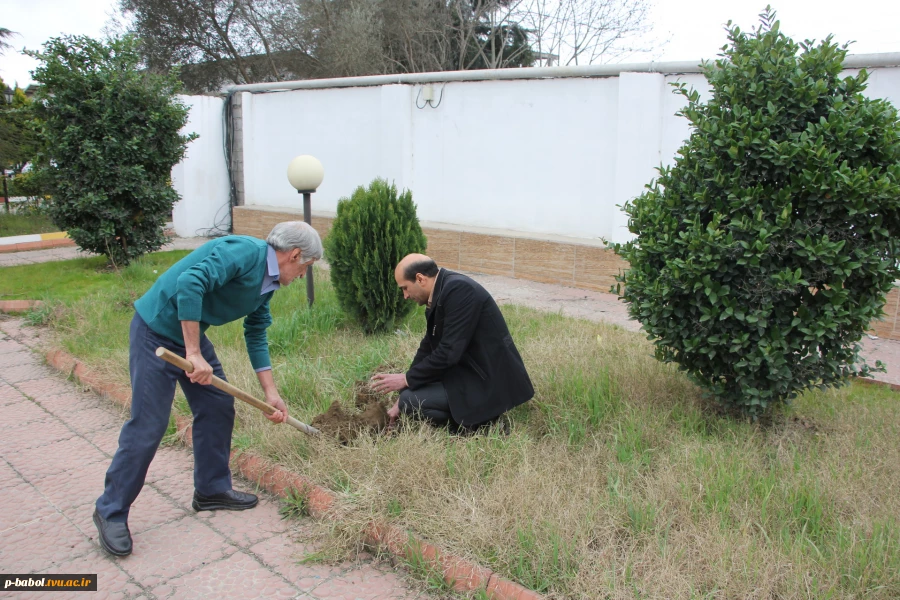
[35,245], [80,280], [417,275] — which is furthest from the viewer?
[35,245]

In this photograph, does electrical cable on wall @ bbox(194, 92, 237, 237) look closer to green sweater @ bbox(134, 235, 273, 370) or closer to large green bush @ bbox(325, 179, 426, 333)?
large green bush @ bbox(325, 179, 426, 333)

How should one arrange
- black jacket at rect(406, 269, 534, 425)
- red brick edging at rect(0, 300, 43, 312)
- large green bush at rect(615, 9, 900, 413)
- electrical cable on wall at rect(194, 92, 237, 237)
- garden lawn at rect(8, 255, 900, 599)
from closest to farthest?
garden lawn at rect(8, 255, 900, 599)
large green bush at rect(615, 9, 900, 413)
black jacket at rect(406, 269, 534, 425)
red brick edging at rect(0, 300, 43, 312)
electrical cable on wall at rect(194, 92, 237, 237)

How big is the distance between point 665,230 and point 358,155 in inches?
301

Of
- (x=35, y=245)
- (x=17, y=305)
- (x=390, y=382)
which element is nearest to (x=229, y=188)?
(x=35, y=245)

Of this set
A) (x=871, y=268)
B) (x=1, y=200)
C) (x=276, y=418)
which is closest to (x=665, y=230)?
(x=871, y=268)

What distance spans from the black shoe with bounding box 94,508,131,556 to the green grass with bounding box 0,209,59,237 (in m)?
11.3

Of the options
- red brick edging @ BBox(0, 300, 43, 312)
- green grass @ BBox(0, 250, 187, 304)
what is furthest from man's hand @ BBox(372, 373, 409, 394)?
red brick edging @ BBox(0, 300, 43, 312)

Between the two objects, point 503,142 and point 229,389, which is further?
point 503,142

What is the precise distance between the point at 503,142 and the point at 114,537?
23.1 ft

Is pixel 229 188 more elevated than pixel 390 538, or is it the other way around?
pixel 229 188

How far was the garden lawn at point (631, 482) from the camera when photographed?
2.82 m

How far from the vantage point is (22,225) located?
1380 centimetres

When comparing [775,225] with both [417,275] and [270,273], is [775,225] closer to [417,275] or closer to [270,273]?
[417,275]

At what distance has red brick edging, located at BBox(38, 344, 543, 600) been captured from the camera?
2908 millimetres
